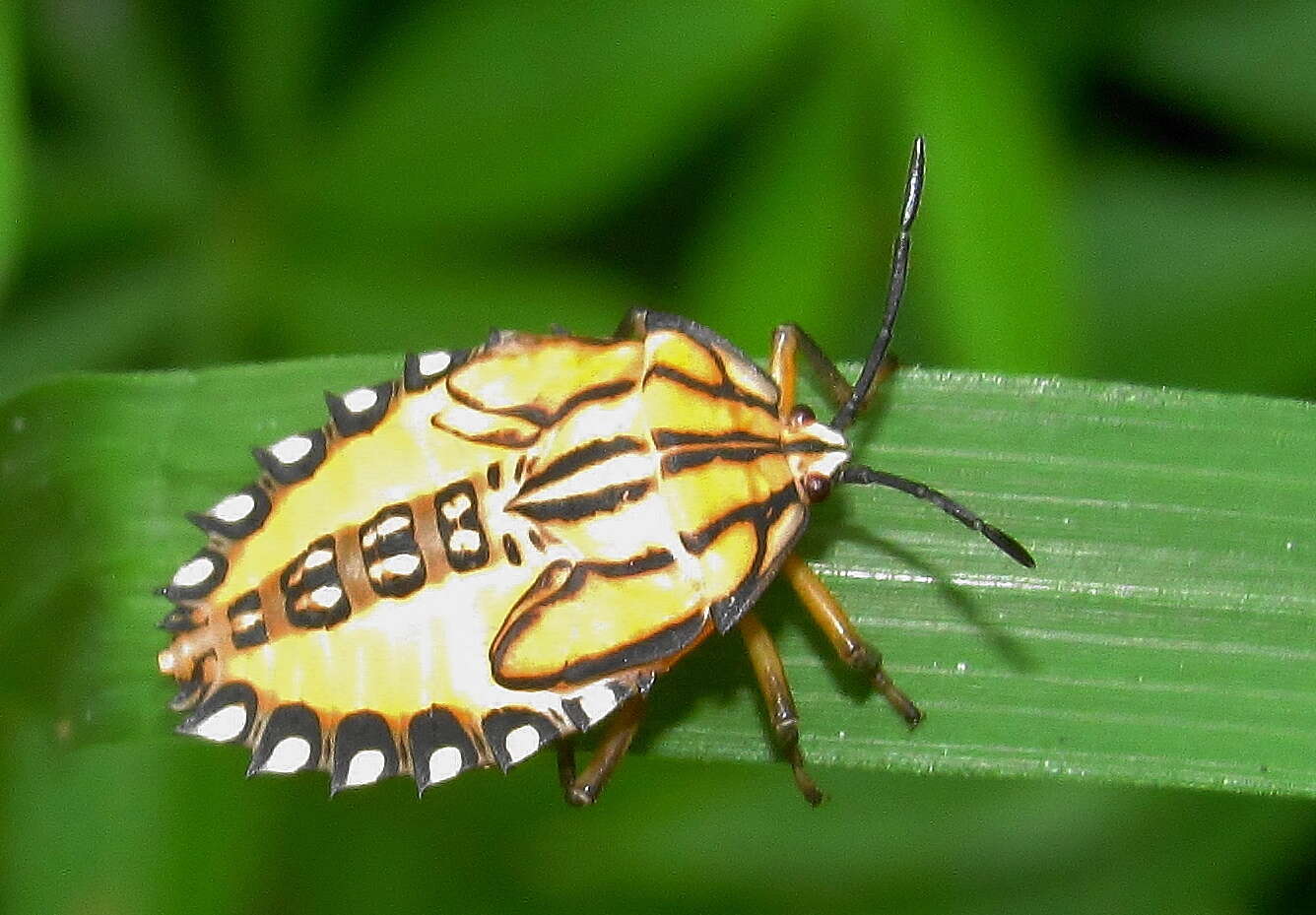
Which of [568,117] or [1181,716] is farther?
[568,117]

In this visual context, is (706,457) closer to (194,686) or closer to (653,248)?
(194,686)

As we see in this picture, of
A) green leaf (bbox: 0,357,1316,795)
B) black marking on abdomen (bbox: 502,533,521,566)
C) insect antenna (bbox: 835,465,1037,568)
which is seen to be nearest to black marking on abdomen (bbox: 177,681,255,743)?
green leaf (bbox: 0,357,1316,795)

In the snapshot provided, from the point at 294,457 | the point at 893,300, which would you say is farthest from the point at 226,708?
the point at 893,300

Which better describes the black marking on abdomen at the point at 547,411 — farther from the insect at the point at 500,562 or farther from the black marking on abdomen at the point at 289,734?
the black marking on abdomen at the point at 289,734

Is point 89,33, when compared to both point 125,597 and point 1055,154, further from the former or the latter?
point 1055,154

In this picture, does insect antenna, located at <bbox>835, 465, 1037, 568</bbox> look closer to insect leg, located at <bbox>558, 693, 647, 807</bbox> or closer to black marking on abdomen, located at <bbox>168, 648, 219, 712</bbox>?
insect leg, located at <bbox>558, 693, 647, 807</bbox>

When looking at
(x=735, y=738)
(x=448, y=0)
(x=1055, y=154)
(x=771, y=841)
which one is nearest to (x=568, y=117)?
(x=448, y=0)

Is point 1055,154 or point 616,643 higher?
point 1055,154
